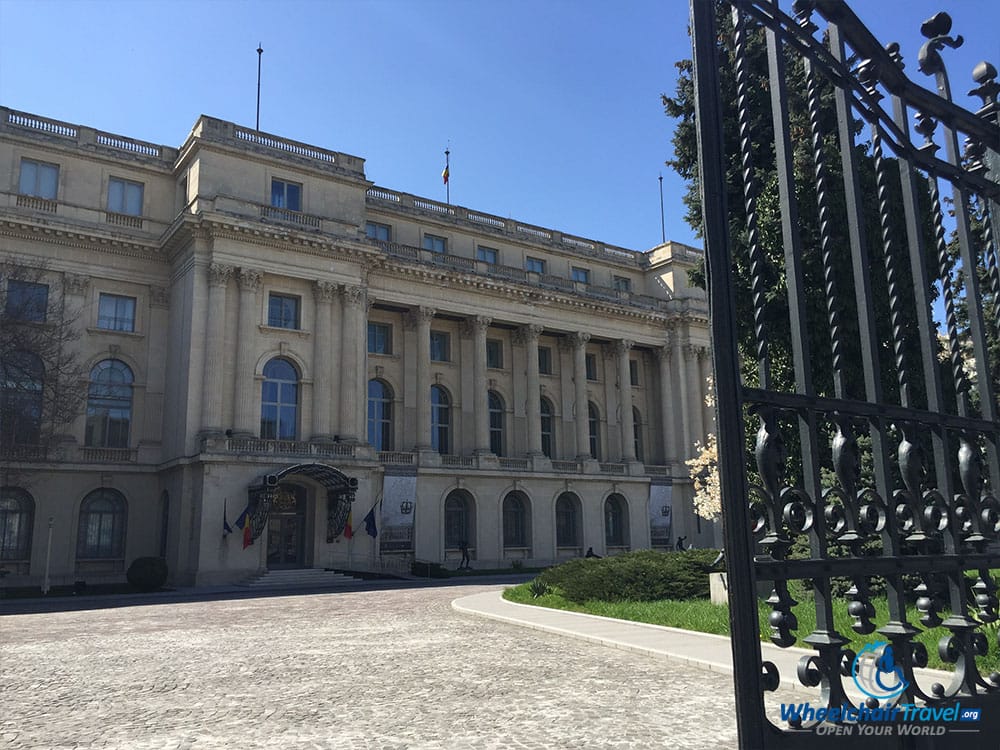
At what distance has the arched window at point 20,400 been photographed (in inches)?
1356

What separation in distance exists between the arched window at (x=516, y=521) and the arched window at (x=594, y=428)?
7.78m

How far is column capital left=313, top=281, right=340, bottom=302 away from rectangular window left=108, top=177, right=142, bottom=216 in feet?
33.0

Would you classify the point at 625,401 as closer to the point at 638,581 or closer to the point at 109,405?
the point at 109,405

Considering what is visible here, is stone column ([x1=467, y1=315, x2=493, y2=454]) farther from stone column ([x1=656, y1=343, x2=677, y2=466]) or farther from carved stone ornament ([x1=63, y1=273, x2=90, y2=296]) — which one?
Answer: carved stone ornament ([x1=63, y1=273, x2=90, y2=296])

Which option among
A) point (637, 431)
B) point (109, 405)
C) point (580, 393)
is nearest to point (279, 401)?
point (109, 405)

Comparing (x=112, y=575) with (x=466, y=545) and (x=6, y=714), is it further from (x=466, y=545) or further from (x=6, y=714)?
(x=6, y=714)

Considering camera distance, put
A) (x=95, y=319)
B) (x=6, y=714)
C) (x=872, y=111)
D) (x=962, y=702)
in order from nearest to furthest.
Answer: (x=962, y=702) → (x=872, y=111) → (x=6, y=714) → (x=95, y=319)

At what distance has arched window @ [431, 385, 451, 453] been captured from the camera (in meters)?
51.0

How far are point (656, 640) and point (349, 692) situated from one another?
5.95m

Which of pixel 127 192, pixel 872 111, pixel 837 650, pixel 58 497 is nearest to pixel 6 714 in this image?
pixel 837 650

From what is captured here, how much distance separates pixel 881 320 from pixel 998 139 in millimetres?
12183

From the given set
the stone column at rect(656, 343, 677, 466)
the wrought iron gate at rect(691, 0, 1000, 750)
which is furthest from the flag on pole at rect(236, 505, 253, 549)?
the wrought iron gate at rect(691, 0, 1000, 750)

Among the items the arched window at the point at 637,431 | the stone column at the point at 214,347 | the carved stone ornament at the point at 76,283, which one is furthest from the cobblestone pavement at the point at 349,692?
the arched window at the point at 637,431

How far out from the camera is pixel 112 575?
3950cm
